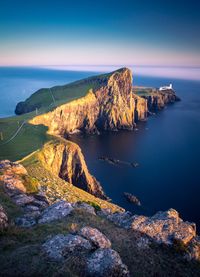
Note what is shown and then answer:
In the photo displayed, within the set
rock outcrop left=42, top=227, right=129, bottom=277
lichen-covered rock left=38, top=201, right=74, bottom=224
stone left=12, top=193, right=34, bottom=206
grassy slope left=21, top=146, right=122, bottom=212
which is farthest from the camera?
grassy slope left=21, top=146, right=122, bottom=212

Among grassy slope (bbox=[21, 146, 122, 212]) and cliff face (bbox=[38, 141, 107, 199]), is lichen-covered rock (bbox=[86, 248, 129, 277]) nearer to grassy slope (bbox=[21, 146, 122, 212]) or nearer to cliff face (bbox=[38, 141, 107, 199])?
grassy slope (bbox=[21, 146, 122, 212])

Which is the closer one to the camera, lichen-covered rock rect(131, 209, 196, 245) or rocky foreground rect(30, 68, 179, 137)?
lichen-covered rock rect(131, 209, 196, 245)

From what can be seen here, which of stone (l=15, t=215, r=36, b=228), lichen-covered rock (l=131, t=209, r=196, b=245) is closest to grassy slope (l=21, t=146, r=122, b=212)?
stone (l=15, t=215, r=36, b=228)

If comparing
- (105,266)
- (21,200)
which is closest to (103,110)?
(21,200)

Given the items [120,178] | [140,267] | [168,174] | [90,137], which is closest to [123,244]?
[140,267]

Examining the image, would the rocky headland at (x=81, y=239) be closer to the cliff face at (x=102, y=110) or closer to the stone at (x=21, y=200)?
the stone at (x=21, y=200)

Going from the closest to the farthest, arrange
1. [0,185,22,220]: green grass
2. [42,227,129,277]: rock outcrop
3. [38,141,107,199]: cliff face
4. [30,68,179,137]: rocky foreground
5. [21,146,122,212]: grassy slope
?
[42,227,129,277]: rock outcrop → [0,185,22,220]: green grass → [21,146,122,212]: grassy slope → [38,141,107,199]: cliff face → [30,68,179,137]: rocky foreground

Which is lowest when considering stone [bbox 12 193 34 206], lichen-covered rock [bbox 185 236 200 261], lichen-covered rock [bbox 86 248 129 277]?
lichen-covered rock [bbox 185 236 200 261]

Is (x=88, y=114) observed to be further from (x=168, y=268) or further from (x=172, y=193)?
(x=168, y=268)

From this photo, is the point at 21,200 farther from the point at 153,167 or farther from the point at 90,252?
the point at 153,167
